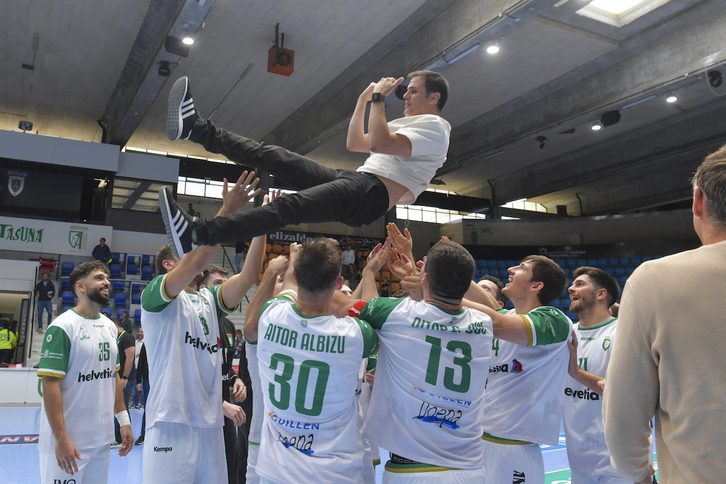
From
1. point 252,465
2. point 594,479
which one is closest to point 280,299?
point 252,465

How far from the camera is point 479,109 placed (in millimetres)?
17125

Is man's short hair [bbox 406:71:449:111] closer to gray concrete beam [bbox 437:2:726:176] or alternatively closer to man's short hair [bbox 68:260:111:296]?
man's short hair [bbox 68:260:111:296]

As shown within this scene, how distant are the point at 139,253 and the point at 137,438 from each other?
1242 cm

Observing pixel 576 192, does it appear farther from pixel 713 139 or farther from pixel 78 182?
pixel 78 182

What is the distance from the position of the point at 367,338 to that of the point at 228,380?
2921 mm

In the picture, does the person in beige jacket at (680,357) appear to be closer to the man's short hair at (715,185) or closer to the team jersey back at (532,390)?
the man's short hair at (715,185)

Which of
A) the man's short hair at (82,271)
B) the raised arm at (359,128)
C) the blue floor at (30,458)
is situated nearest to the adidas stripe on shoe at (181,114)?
the raised arm at (359,128)

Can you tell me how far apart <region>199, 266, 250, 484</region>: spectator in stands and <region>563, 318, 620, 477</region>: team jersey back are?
2701 mm

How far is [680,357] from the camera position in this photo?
1696 millimetres

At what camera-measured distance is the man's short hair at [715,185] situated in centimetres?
171

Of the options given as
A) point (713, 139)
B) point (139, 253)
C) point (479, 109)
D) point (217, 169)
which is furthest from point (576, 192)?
point (139, 253)

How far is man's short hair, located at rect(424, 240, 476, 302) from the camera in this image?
3.15 metres

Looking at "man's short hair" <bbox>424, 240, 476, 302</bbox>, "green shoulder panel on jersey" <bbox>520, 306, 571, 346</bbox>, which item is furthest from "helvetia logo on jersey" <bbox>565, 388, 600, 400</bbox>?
"man's short hair" <bbox>424, 240, 476, 302</bbox>

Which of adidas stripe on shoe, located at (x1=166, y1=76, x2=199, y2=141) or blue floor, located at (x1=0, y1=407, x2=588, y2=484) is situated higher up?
adidas stripe on shoe, located at (x1=166, y1=76, x2=199, y2=141)
